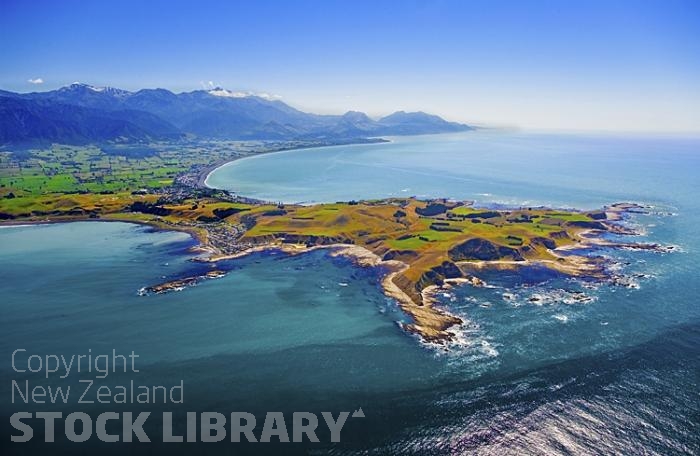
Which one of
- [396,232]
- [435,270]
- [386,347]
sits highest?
[396,232]

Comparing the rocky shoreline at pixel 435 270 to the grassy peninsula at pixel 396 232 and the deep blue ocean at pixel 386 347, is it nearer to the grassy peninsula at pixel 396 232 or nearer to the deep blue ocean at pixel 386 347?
the grassy peninsula at pixel 396 232

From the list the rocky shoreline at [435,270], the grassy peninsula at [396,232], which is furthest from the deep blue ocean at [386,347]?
the grassy peninsula at [396,232]

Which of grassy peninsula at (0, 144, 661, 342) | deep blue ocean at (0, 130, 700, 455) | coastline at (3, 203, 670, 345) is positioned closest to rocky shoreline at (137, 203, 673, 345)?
coastline at (3, 203, 670, 345)

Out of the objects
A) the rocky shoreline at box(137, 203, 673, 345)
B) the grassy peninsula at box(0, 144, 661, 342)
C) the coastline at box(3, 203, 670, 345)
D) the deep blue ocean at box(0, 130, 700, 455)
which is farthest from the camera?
→ the grassy peninsula at box(0, 144, 661, 342)

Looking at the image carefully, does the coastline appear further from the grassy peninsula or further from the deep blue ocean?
the deep blue ocean

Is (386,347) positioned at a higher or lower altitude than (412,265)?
lower

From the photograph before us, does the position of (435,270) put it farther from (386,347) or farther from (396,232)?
(386,347)

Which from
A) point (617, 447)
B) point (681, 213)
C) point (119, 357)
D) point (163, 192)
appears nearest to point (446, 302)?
point (617, 447)

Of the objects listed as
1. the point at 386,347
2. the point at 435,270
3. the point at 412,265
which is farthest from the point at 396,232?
the point at 386,347
